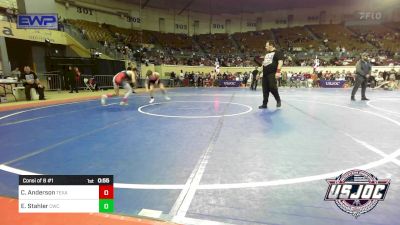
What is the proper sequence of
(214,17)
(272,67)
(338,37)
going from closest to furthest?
(272,67) → (338,37) → (214,17)

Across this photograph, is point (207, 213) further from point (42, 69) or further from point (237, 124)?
point (42, 69)

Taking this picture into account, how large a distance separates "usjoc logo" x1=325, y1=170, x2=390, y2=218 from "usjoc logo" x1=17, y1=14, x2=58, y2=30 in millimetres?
16044

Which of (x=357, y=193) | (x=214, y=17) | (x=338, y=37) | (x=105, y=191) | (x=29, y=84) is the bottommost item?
(x=357, y=193)

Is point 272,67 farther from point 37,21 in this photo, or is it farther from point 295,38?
point 295,38

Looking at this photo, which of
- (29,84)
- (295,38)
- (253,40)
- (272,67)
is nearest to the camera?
(272,67)

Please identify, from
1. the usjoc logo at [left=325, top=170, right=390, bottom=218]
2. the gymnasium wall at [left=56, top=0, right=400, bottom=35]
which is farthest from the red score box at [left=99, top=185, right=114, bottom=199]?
the gymnasium wall at [left=56, top=0, right=400, bottom=35]

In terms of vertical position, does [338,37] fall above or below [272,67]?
above
